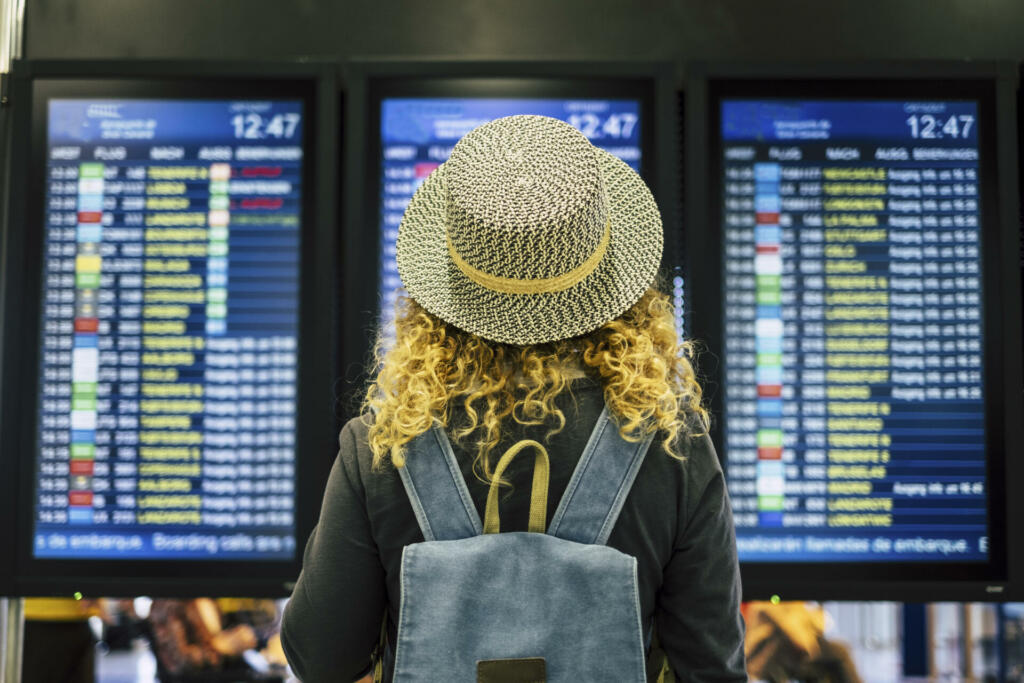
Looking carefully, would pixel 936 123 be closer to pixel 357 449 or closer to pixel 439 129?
pixel 439 129

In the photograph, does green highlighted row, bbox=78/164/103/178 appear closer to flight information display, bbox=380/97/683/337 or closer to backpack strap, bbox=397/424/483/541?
flight information display, bbox=380/97/683/337

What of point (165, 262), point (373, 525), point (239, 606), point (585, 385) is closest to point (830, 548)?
point (585, 385)

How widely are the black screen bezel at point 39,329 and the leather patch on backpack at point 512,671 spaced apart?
109cm

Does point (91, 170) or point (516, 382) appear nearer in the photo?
point (516, 382)

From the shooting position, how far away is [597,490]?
120cm

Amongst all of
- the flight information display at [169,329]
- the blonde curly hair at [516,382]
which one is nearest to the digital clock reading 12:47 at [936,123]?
the blonde curly hair at [516,382]

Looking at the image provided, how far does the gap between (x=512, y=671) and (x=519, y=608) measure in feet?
0.27

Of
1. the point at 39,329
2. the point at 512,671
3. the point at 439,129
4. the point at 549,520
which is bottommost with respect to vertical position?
the point at 512,671

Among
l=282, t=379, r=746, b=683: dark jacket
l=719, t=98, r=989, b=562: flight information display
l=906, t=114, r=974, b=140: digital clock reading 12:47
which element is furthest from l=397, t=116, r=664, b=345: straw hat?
l=906, t=114, r=974, b=140: digital clock reading 12:47

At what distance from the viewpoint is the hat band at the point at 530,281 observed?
1.22 metres

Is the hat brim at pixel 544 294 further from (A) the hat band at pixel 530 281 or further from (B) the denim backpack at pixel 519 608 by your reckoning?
(B) the denim backpack at pixel 519 608

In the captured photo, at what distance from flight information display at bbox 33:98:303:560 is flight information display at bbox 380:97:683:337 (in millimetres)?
234

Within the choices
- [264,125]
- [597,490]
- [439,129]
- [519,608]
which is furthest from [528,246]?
[264,125]

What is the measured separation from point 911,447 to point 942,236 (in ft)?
1.79
